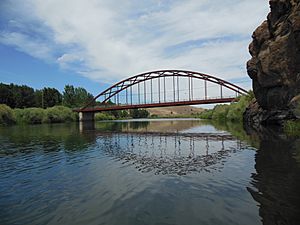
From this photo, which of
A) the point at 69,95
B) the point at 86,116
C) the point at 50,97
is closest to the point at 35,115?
the point at 86,116

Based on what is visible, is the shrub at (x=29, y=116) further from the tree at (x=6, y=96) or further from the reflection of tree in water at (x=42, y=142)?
the reflection of tree in water at (x=42, y=142)

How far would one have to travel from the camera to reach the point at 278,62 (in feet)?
106

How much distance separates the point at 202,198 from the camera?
8.39 m

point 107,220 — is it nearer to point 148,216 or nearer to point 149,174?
point 148,216

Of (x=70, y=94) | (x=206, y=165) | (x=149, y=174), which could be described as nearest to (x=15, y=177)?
(x=149, y=174)

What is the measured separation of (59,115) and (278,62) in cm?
6725

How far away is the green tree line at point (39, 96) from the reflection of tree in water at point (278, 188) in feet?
324

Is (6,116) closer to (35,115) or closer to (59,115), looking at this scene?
(35,115)

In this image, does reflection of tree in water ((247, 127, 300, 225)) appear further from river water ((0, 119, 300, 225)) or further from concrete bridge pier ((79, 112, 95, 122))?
concrete bridge pier ((79, 112, 95, 122))

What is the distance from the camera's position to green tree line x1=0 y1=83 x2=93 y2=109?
9500cm

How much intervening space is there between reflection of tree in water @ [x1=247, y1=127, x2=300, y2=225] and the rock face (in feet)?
43.1

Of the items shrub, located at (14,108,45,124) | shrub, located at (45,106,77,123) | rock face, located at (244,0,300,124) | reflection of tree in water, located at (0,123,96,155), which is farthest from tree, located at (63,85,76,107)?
rock face, located at (244,0,300,124)

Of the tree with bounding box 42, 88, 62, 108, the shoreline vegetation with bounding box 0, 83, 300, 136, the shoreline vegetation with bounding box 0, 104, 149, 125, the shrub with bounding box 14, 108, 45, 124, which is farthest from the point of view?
the tree with bounding box 42, 88, 62, 108

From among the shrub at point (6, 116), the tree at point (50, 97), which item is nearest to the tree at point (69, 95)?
the tree at point (50, 97)
